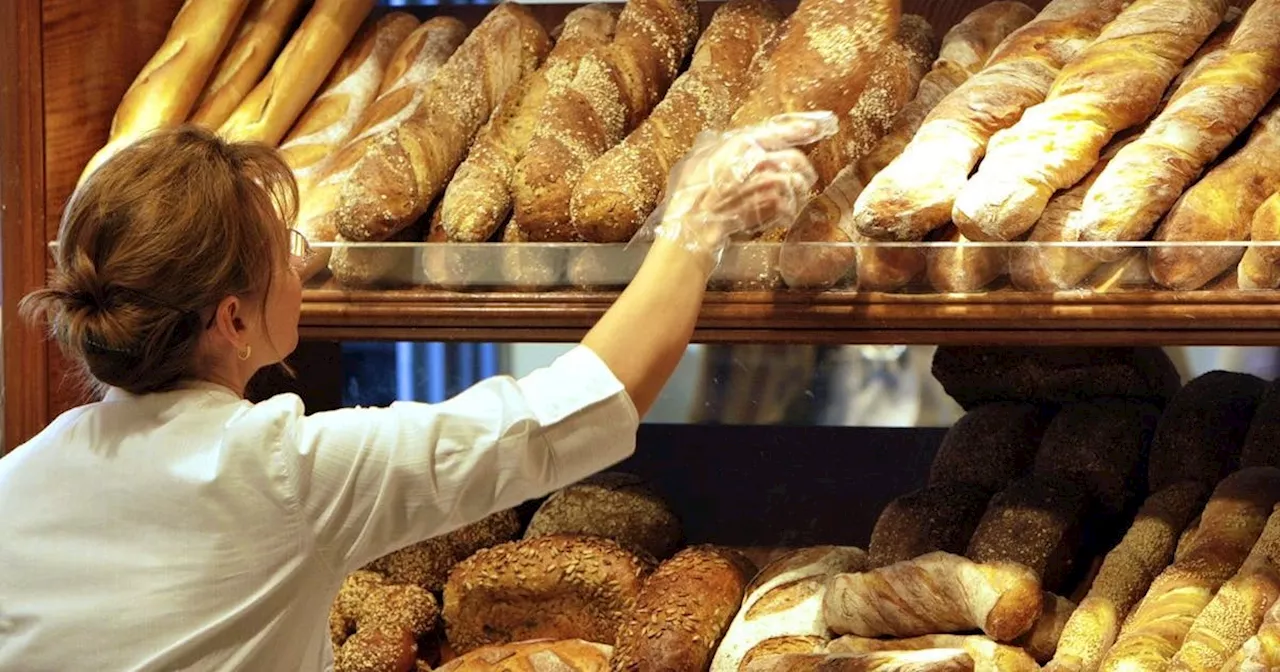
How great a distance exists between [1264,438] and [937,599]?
45cm

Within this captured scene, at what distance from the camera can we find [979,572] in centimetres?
157

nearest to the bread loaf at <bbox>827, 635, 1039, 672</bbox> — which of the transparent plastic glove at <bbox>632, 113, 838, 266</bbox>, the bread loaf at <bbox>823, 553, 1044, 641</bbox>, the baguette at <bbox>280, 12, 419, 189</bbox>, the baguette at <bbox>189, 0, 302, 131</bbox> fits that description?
the bread loaf at <bbox>823, 553, 1044, 641</bbox>

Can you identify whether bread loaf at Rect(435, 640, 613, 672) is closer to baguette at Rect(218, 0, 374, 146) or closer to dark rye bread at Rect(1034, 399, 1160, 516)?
dark rye bread at Rect(1034, 399, 1160, 516)

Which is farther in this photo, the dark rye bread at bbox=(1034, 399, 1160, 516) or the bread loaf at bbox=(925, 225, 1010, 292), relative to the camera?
the dark rye bread at bbox=(1034, 399, 1160, 516)

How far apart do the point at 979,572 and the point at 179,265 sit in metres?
0.87

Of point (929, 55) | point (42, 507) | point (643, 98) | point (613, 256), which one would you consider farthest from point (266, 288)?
point (929, 55)

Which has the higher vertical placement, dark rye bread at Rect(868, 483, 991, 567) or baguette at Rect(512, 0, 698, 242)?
baguette at Rect(512, 0, 698, 242)

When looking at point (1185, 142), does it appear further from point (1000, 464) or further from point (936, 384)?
point (936, 384)

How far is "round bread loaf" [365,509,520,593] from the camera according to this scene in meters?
1.93

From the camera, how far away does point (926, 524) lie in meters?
1.71

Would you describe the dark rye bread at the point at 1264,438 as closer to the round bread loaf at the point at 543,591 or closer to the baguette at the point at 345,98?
the round bread loaf at the point at 543,591

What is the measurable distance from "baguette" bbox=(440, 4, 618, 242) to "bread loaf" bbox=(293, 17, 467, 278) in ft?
0.42

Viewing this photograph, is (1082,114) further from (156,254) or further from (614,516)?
(156,254)

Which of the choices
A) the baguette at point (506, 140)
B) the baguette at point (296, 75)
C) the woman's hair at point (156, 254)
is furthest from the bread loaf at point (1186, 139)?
the baguette at point (296, 75)
